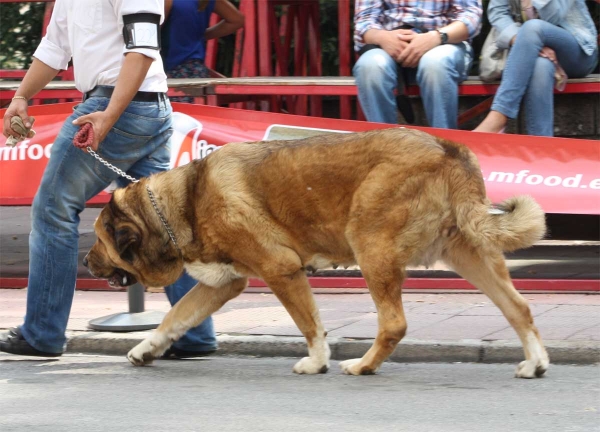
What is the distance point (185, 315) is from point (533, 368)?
177cm

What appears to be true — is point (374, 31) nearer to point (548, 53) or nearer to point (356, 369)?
point (548, 53)

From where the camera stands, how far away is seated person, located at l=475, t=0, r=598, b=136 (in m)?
8.45

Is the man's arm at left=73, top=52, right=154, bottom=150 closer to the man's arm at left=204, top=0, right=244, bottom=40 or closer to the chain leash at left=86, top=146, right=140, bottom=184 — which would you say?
the chain leash at left=86, top=146, right=140, bottom=184

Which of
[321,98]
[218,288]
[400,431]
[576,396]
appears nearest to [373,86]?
[321,98]

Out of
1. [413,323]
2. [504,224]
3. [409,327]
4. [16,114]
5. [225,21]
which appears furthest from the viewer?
[225,21]

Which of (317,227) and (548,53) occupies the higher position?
(548,53)

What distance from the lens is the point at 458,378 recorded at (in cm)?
569

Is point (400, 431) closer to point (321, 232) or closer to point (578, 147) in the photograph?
point (321, 232)

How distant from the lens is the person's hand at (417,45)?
8570 millimetres

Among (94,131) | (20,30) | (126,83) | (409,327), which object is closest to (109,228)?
(94,131)

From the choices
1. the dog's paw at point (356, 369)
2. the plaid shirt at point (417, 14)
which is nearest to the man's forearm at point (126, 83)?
the dog's paw at point (356, 369)

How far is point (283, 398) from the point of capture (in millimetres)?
5184

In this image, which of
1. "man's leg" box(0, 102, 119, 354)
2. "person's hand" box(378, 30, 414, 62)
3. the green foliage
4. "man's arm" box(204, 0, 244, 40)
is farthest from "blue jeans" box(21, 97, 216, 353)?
the green foliage

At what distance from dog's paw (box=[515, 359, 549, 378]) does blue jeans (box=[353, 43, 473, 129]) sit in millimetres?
3375
